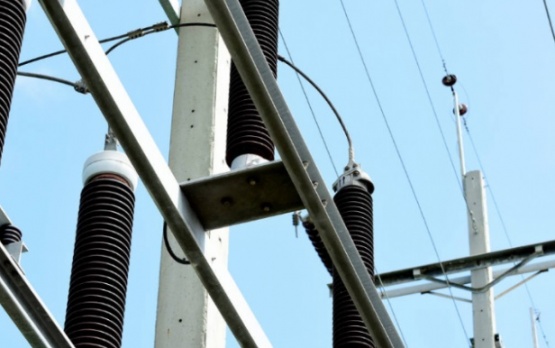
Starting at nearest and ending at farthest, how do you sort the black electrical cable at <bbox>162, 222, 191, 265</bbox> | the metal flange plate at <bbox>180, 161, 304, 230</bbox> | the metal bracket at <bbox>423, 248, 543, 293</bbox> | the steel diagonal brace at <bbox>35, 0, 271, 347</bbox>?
the steel diagonal brace at <bbox>35, 0, 271, 347</bbox> → the metal flange plate at <bbox>180, 161, 304, 230</bbox> → the black electrical cable at <bbox>162, 222, 191, 265</bbox> → the metal bracket at <bbox>423, 248, 543, 293</bbox>

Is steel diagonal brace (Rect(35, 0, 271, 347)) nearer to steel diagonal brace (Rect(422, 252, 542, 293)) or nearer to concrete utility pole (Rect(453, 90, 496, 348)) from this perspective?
concrete utility pole (Rect(453, 90, 496, 348))

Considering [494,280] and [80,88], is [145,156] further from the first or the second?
[494,280]

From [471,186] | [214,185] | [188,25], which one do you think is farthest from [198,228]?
[471,186]

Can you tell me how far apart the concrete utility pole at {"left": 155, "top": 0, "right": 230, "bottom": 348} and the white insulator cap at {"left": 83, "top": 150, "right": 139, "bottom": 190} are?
0.20m

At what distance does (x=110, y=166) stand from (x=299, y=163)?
2.94ft

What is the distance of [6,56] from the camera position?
4898 mm

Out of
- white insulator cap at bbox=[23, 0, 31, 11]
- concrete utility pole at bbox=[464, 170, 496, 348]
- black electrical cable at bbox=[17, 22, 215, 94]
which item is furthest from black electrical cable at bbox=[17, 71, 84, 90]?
concrete utility pole at bbox=[464, 170, 496, 348]

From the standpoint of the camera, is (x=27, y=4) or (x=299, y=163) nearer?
(x=299, y=163)

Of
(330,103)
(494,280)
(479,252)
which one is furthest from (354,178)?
(479,252)

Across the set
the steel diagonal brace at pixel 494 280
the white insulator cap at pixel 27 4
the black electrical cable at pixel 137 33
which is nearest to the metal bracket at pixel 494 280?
the steel diagonal brace at pixel 494 280

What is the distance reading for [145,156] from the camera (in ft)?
15.6

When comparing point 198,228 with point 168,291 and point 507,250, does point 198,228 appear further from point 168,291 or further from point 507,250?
point 507,250

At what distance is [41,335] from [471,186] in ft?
40.0

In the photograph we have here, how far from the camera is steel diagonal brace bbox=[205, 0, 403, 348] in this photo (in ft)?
15.4
